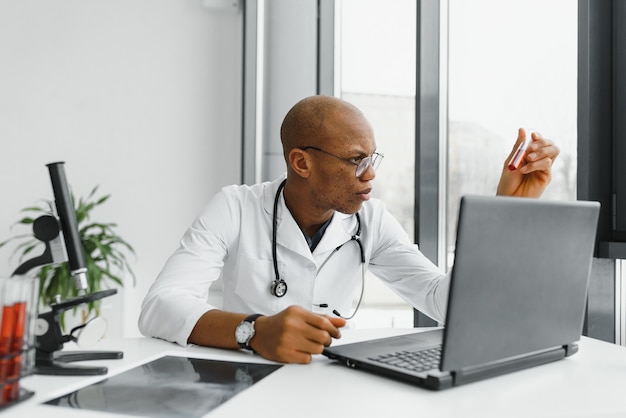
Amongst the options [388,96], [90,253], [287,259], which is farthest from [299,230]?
[90,253]

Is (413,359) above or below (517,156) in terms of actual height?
below

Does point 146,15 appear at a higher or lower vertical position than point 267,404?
higher

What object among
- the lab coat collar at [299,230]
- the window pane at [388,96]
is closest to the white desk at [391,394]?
the lab coat collar at [299,230]

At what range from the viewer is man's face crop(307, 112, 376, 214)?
162cm

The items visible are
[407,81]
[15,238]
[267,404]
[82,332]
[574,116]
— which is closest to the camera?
[267,404]

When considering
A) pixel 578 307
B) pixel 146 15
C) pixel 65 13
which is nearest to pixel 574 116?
pixel 578 307

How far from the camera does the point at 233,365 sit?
1071mm

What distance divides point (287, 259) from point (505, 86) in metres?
0.83

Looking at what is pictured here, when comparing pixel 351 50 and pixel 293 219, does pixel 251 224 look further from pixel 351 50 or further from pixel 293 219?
pixel 351 50

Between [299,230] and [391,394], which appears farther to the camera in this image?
[299,230]

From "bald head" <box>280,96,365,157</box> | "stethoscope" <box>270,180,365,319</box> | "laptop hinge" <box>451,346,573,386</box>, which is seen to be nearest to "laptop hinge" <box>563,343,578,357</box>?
"laptop hinge" <box>451,346,573,386</box>

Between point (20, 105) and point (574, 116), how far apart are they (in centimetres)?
338

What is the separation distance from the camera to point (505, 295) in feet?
3.01

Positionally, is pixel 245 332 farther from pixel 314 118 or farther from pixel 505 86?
pixel 505 86
